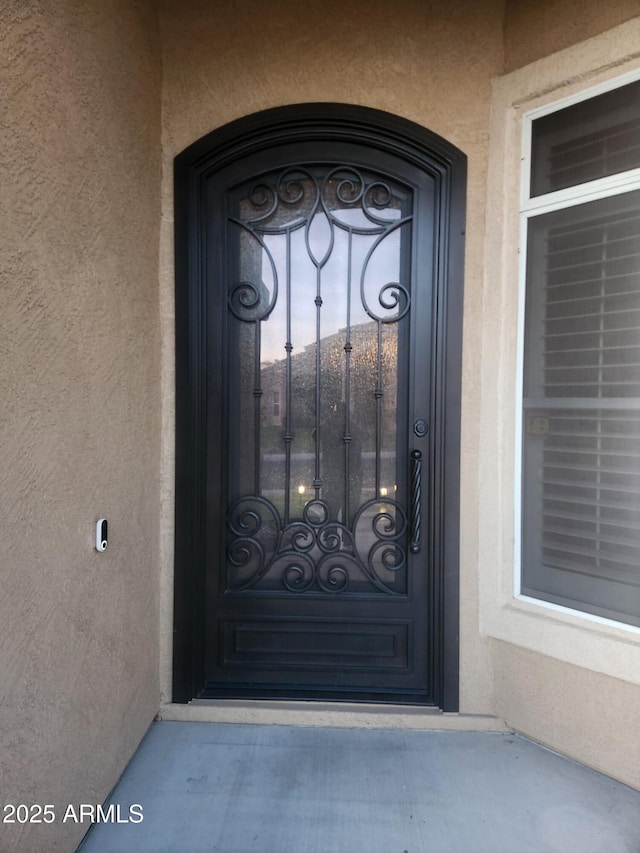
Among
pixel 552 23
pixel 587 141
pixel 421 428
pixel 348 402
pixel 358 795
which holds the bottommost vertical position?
pixel 358 795

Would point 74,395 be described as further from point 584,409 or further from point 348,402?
point 584,409

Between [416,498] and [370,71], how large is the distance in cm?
184

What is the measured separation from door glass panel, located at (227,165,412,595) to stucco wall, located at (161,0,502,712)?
0.95ft

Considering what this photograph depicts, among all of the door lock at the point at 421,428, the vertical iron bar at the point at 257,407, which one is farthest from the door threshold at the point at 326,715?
the door lock at the point at 421,428

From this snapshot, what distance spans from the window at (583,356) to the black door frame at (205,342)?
0.30 m

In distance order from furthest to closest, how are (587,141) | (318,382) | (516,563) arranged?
(318,382), (516,563), (587,141)

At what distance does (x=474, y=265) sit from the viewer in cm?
204

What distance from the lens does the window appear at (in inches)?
70.3

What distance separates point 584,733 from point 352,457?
1.41m

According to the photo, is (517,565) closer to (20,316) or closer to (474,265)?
(474,265)

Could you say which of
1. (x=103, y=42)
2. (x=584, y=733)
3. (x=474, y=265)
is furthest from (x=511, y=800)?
(x=103, y=42)

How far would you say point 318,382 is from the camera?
2113mm

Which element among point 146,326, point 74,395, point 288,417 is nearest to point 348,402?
point 288,417

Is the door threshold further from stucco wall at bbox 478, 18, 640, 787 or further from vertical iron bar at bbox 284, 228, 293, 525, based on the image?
vertical iron bar at bbox 284, 228, 293, 525
